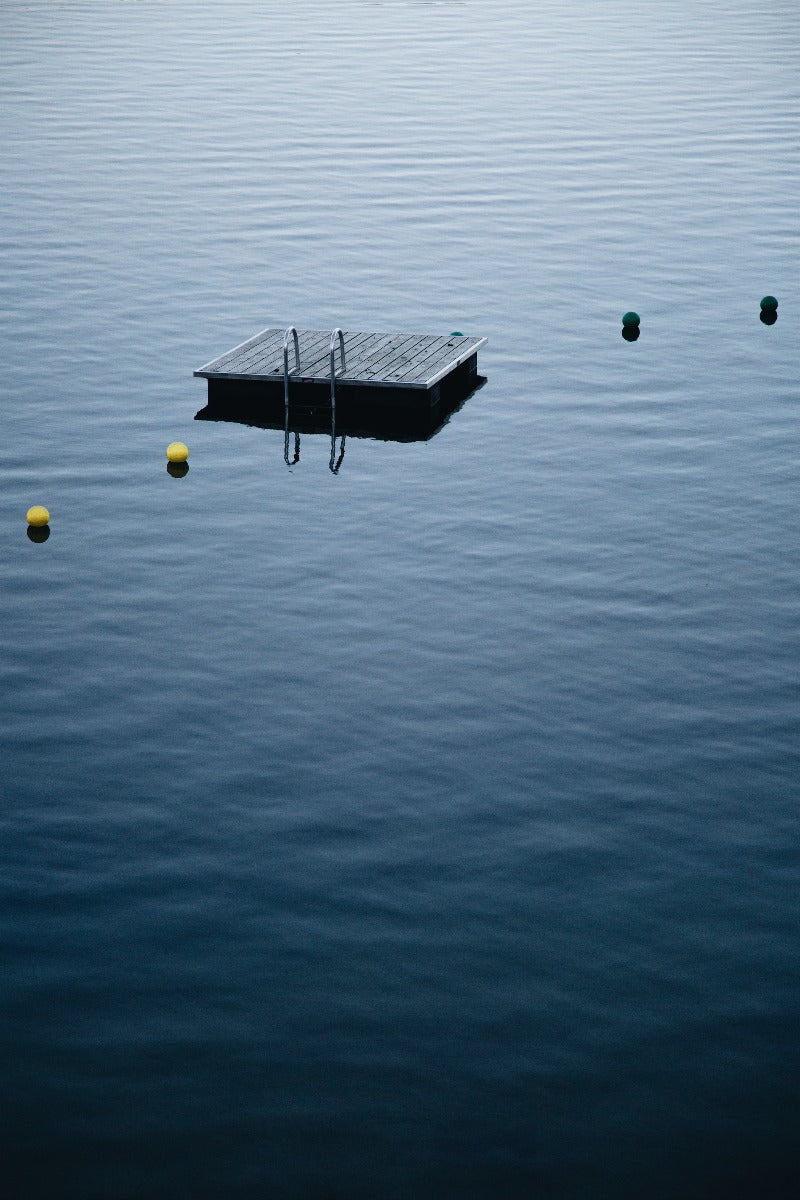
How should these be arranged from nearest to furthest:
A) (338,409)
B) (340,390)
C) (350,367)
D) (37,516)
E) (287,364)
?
1. (37,516)
2. (287,364)
3. (340,390)
4. (338,409)
5. (350,367)

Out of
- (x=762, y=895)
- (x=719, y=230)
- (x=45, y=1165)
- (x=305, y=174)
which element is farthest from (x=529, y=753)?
(x=305, y=174)

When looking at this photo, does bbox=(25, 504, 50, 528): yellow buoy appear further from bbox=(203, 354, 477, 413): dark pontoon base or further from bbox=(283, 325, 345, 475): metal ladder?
bbox=(203, 354, 477, 413): dark pontoon base

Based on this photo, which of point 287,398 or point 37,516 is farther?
point 287,398

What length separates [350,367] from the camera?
26.4 meters

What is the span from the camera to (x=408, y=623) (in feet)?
62.9

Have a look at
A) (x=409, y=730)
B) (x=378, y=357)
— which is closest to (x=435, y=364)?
(x=378, y=357)

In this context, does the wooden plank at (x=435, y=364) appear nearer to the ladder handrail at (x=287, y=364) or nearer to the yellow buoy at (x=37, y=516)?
the ladder handrail at (x=287, y=364)

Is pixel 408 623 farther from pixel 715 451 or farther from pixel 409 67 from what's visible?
pixel 409 67

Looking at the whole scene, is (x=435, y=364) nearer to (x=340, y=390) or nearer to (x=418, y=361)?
(x=418, y=361)

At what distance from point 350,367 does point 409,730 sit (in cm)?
1101

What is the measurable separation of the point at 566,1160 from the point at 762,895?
3.65m

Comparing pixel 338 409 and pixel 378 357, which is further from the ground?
pixel 378 357

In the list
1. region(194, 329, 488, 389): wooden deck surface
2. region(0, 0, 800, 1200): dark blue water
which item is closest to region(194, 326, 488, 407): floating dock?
region(194, 329, 488, 389): wooden deck surface

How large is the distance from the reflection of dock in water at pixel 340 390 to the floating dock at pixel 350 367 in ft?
0.05
